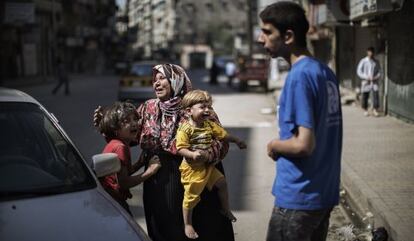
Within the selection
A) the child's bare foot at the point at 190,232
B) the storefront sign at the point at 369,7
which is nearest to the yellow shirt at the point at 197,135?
the child's bare foot at the point at 190,232

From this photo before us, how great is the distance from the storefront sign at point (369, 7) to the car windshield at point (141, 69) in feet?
24.1

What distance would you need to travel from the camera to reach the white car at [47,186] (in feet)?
9.84

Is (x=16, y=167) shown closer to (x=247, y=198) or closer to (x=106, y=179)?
(x=106, y=179)

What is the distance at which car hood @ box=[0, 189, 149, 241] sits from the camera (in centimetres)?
293

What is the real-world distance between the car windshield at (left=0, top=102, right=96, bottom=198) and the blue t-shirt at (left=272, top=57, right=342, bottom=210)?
3.97 feet

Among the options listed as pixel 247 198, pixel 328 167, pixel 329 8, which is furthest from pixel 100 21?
pixel 328 167

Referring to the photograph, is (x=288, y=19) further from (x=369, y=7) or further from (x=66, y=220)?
(x=369, y=7)

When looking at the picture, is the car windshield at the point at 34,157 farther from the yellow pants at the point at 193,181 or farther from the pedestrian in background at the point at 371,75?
the pedestrian in background at the point at 371,75

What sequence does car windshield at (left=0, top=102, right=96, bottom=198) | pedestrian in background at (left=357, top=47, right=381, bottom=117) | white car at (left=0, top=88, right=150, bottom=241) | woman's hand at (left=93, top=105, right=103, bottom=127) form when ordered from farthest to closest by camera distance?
pedestrian in background at (left=357, top=47, right=381, bottom=117) < woman's hand at (left=93, top=105, right=103, bottom=127) < car windshield at (left=0, top=102, right=96, bottom=198) < white car at (left=0, top=88, right=150, bottom=241)

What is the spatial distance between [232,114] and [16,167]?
1490 cm

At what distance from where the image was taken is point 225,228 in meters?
4.06

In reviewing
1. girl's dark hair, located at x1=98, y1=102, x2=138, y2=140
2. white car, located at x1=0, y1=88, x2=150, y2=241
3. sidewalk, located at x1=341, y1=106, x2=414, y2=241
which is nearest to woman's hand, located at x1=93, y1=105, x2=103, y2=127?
girl's dark hair, located at x1=98, y1=102, x2=138, y2=140

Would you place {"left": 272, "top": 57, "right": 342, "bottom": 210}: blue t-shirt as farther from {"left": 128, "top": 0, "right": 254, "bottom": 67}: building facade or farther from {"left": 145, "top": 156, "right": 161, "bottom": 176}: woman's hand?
{"left": 128, "top": 0, "right": 254, "bottom": 67}: building facade

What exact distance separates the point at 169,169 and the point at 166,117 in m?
0.32
